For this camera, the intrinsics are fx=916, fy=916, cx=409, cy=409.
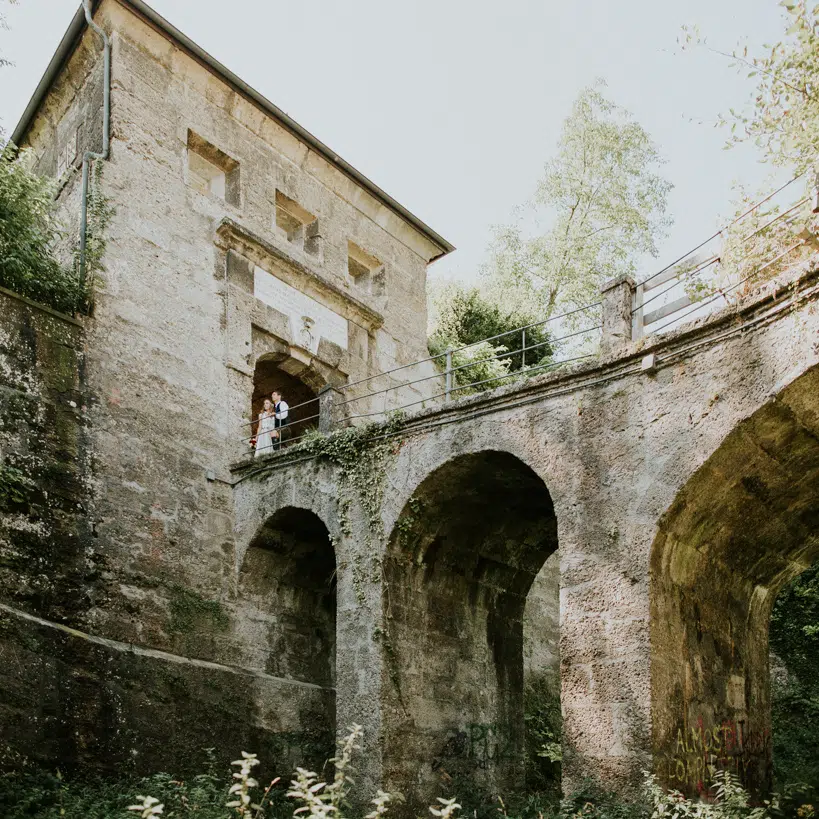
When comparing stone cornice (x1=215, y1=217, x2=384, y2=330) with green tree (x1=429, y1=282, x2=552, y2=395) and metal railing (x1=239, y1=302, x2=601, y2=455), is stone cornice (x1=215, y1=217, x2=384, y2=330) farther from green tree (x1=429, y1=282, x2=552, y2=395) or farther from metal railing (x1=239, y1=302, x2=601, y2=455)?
green tree (x1=429, y1=282, x2=552, y2=395)

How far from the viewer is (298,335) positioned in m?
14.8

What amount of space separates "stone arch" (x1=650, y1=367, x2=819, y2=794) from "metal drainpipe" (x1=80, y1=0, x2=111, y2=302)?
26.6 feet

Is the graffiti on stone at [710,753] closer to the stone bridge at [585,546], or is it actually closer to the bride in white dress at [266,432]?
the stone bridge at [585,546]

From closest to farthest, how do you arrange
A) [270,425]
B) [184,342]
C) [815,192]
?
1. [815,192]
2. [184,342]
3. [270,425]

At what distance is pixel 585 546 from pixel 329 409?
15.9ft

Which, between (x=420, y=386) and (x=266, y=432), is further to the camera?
(x=420, y=386)

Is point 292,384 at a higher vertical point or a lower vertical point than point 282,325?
lower

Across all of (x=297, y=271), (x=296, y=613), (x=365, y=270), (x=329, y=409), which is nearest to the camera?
(x=329, y=409)

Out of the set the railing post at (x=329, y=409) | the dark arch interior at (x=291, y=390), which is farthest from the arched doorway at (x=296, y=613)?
the dark arch interior at (x=291, y=390)

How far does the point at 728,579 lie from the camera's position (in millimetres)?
9867

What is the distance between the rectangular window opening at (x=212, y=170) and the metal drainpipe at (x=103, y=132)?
1.45 metres

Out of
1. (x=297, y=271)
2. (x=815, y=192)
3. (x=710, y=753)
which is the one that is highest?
(x=297, y=271)

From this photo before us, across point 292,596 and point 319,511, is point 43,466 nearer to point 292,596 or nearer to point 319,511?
point 319,511

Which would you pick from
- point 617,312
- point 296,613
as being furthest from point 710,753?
point 296,613
